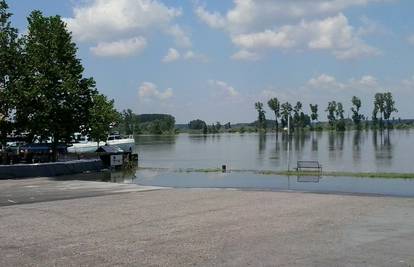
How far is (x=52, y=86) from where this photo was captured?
3462 centimetres

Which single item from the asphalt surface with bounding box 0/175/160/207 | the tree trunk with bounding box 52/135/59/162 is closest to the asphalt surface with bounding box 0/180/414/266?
the asphalt surface with bounding box 0/175/160/207

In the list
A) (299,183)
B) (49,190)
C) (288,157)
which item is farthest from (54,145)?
(288,157)

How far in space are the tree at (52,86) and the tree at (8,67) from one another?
490 millimetres

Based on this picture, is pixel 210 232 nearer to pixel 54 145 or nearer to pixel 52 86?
pixel 52 86

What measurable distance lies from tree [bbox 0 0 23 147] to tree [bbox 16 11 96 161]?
0.49 metres

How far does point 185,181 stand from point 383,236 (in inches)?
864

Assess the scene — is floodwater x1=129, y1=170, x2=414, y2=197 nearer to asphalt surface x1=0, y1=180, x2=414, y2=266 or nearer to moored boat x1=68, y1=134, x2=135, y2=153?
asphalt surface x1=0, y1=180, x2=414, y2=266

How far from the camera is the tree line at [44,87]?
3381 cm

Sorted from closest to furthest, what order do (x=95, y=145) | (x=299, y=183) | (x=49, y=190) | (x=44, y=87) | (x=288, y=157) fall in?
(x=49, y=190), (x=299, y=183), (x=44, y=87), (x=288, y=157), (x=95, y=145)

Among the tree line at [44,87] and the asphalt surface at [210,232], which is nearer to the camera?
the asphalt surface at [210,232]

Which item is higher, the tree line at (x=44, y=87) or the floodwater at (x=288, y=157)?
the tree line at (x=44, y=87)

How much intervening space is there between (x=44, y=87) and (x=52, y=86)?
685 mm

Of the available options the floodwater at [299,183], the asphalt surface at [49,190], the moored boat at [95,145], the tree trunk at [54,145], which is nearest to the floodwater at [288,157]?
the moored boat at [95,145]

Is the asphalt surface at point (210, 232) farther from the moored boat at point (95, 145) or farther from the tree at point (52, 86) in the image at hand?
the moored boat at point (95, 145)
